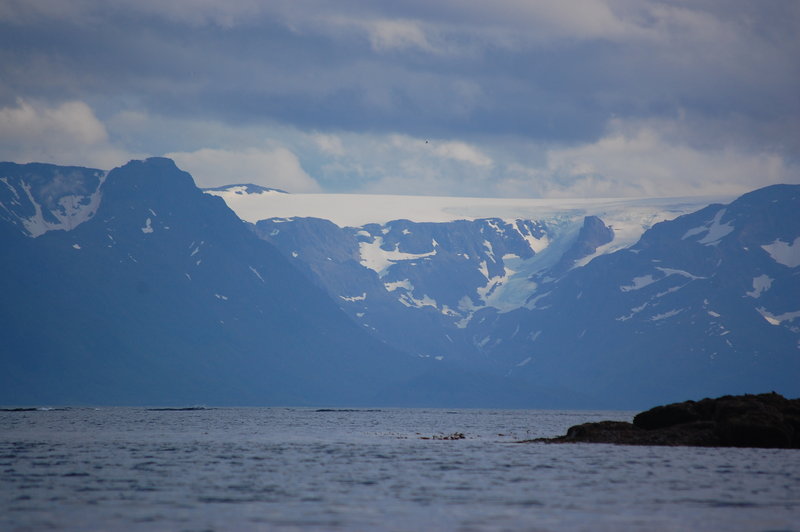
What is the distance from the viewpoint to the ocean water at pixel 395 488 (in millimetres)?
52781

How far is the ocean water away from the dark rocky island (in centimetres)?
458

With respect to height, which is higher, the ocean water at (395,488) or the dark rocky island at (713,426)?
the dark rocky island at (713,426)

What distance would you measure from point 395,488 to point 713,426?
183 ft

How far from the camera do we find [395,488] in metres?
68.1

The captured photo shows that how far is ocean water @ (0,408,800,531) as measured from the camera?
52781 mm

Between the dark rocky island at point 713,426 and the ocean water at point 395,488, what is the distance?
4.58m

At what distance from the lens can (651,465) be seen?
278 feet

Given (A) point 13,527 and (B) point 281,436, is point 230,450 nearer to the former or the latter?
(B) point 281,436

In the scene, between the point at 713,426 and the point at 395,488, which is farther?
the point at 713,426

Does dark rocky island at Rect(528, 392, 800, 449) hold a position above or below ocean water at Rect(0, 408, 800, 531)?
above

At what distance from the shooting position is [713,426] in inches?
4432

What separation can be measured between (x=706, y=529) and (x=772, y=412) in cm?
6573

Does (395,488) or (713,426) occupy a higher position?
(713,426)

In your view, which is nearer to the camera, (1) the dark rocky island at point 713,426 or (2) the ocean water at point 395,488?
(2) the ocean water at point 395,488
